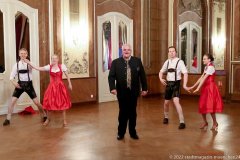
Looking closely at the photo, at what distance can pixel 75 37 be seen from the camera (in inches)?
330

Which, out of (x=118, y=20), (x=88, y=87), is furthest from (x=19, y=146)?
(x=118, y=20)

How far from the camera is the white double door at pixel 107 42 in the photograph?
9031 mm

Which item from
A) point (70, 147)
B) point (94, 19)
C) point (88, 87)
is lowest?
point (70, 147)

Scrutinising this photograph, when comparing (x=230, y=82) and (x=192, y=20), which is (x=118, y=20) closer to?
(x=192, y=20)

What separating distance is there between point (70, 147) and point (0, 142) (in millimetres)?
1036

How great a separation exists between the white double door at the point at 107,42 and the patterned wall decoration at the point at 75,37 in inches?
18.9

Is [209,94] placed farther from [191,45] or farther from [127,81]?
[191,45]

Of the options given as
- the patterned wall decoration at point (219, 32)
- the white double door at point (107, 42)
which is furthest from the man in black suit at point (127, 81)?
the patterned wall decoration at point (219, 32)

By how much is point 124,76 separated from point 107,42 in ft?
14.6

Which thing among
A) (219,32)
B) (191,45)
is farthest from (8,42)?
(219,32)

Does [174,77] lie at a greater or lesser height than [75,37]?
lesser

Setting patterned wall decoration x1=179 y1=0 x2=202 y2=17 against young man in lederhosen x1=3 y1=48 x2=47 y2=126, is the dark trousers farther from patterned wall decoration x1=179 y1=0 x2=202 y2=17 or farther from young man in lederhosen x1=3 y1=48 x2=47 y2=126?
patterned wall decoration x1=179 y1=0 x2=202 y2=17

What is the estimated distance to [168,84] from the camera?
5.91m

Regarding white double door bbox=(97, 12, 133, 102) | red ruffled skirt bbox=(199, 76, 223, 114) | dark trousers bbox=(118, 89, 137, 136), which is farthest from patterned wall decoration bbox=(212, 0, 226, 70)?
dark trousers bbox=(118, 89, 137, 136)
